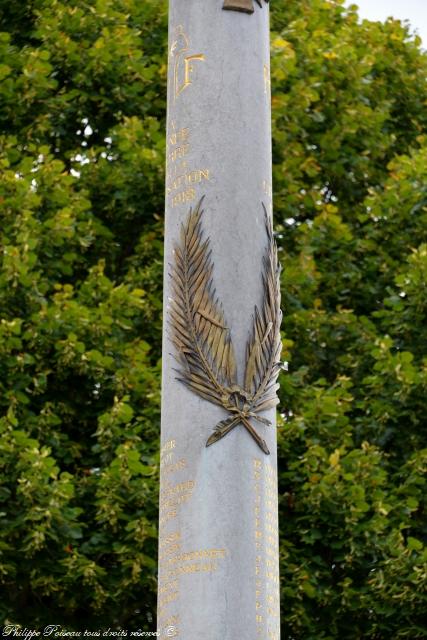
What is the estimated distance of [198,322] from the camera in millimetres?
9523

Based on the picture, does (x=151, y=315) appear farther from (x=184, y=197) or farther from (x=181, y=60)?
(x=184, y=197)

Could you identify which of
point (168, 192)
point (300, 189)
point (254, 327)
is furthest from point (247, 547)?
point (300, 189)

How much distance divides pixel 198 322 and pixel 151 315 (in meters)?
8.93

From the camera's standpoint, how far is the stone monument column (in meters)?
8.87

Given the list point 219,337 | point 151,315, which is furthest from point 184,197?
point 151,315

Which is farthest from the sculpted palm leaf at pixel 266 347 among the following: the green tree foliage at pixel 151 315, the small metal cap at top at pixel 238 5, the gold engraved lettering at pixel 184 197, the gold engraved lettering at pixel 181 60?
the green tree foliage at pixel 151 315

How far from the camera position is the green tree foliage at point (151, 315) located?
15.9 meters

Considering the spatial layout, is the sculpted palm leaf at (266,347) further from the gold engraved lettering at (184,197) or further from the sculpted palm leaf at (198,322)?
the gold engraved lettering at (184,197)

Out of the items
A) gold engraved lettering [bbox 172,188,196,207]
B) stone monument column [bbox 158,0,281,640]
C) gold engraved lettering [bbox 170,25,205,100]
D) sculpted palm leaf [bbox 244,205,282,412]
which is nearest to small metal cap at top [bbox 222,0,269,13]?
stone monument column [bbox 158,0,281,640]

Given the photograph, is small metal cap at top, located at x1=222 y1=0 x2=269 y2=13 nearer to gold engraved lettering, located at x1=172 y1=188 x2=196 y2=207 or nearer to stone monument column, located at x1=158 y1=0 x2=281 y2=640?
stone monument column, located at x1=158 y1=0 x2=281 y2=640

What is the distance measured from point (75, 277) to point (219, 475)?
10.4 metres

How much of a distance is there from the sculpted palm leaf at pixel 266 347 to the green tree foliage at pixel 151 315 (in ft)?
20.8

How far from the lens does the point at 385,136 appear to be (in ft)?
72.6

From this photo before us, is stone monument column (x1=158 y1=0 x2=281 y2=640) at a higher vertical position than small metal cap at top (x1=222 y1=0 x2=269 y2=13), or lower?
lower
